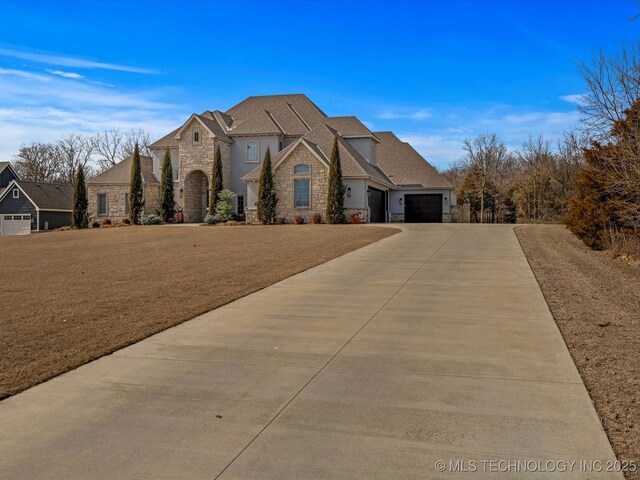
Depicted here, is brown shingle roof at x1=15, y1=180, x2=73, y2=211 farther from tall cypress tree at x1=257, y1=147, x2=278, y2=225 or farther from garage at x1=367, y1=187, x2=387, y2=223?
garage at x1=367, y1=187, x2=387, y2=223

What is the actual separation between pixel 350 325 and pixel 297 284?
12.6 feet

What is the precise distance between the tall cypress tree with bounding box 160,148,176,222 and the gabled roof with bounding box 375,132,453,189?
15.9 metres

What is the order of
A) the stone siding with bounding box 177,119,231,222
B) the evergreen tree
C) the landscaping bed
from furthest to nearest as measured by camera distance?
the stone siding with bounding box 177,119,231,222, the evergreen tree, the landscaping bed

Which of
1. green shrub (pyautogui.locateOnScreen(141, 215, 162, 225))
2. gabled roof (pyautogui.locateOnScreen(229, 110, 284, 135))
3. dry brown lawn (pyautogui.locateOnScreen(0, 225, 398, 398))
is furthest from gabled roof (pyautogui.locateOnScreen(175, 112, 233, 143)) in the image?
dry brown lawn (pyautogui.locateOnScreen(0, 225, 398, 398))

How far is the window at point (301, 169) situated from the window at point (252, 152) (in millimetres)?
5350

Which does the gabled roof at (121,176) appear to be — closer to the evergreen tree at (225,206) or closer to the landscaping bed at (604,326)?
Result: the evergreen tree at (225,206)

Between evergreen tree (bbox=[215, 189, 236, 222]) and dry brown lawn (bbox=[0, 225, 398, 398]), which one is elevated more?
evergreen tree (bbox=[215, 189, 236, 222])

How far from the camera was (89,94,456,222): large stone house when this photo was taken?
34250mm

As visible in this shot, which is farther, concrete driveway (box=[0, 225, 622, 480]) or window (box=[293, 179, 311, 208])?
window (box=[293, 179, 311, 208])

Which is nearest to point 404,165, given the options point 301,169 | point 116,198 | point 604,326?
point 301,169

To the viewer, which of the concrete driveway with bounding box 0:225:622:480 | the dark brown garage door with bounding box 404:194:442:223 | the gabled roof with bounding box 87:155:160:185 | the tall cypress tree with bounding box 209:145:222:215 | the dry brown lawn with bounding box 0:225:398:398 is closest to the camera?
the concrete driveway with bounding box 0:225:622:480

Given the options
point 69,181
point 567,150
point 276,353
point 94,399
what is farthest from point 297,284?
point 69,181

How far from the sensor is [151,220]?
37.7 m

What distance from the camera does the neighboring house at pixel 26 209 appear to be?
48.3 meters
